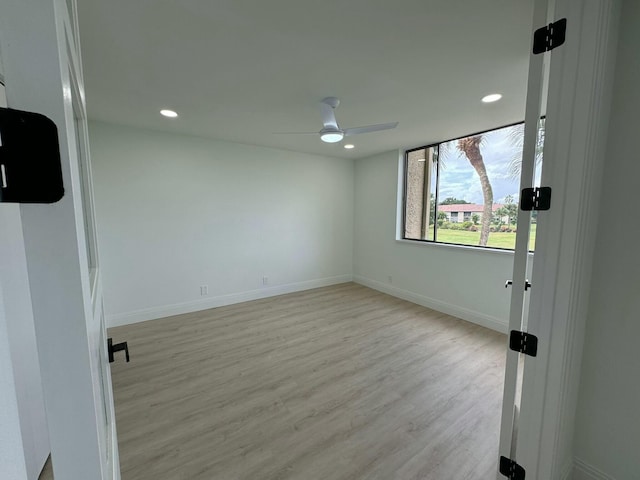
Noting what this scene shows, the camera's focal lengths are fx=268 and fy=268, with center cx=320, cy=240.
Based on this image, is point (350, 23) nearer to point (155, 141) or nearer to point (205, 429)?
point (205, 429)

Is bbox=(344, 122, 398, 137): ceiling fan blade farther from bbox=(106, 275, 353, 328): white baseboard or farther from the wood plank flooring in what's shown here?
bbox=(106, 275, 353, 328): white baseboard

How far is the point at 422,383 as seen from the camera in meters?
2.29

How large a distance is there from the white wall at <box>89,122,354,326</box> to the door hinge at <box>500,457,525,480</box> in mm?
3638

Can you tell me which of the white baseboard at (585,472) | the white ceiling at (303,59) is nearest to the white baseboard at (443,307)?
the white baseboard at (585,472)

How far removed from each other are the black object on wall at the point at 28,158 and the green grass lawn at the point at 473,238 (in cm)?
374

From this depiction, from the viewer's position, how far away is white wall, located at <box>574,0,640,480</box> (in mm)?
1165

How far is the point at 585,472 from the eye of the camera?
135 cm

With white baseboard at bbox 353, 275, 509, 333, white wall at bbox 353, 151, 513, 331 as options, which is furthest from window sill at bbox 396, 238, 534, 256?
white baseboard at bbox 353, 275, 509, 333

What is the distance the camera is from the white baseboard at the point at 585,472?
1.30 m

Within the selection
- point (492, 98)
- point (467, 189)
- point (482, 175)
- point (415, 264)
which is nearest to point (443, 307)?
point (415, 264)

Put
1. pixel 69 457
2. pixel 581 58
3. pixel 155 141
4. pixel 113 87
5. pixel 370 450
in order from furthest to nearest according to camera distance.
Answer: pixel 155 141
pixel 113 87
pixel 370 450
pixel 581 58
pixel 69 457

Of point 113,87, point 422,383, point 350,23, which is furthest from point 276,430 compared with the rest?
point 113,87

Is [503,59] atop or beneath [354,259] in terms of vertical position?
atop

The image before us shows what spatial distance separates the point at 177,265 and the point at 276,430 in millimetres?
2718
